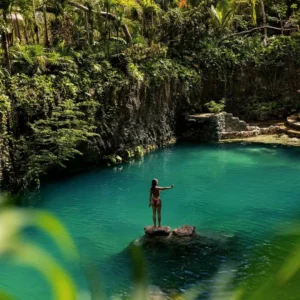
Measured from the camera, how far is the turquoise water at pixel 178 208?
6.40 metres

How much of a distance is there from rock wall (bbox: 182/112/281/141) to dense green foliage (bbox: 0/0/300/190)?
93 cm

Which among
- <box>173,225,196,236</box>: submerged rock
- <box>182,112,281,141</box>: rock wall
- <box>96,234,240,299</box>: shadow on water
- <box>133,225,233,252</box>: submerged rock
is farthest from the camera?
<box>182,112,281,141</box>: rock wall

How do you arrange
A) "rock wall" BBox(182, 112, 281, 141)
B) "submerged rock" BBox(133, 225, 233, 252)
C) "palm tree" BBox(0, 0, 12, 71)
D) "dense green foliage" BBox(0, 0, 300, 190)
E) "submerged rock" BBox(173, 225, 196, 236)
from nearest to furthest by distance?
1. "submerged rock" BBox(133, 225, 233, 252)
2. "submerged rock" BBox(173, 225, 196, 236)
3. "palm tree" BBox(0, 0, 12, 71)
4. "dense green foliage" BBox(0, 0, 300, 190)
5. "rock wall" BBox(182, 112, 281, 141)

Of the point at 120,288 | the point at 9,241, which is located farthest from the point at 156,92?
the point at 9,241

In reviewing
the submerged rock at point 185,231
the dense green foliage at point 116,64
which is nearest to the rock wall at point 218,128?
the dense green foliage at point 116,64

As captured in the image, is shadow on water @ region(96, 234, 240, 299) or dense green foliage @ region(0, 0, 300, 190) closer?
shadow on water @ region(96, 234, 240, 299)

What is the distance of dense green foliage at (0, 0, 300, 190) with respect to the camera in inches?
477

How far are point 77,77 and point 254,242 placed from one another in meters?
9.18

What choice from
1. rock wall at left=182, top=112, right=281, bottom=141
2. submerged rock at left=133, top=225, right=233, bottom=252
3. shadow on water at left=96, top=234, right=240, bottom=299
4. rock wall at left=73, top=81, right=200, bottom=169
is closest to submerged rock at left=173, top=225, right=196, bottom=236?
submerged rock at left=133, top=225, right=233, bottom=252

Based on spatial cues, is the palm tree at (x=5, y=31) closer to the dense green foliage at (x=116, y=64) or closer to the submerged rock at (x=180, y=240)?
the dense green foliage at (x=116, y=64)

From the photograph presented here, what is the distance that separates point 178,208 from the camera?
32.7 ft

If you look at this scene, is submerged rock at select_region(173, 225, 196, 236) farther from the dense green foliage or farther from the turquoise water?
the dense green foliage

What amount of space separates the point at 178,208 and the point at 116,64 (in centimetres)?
831

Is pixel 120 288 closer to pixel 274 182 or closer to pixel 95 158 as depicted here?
pixel 274 182
